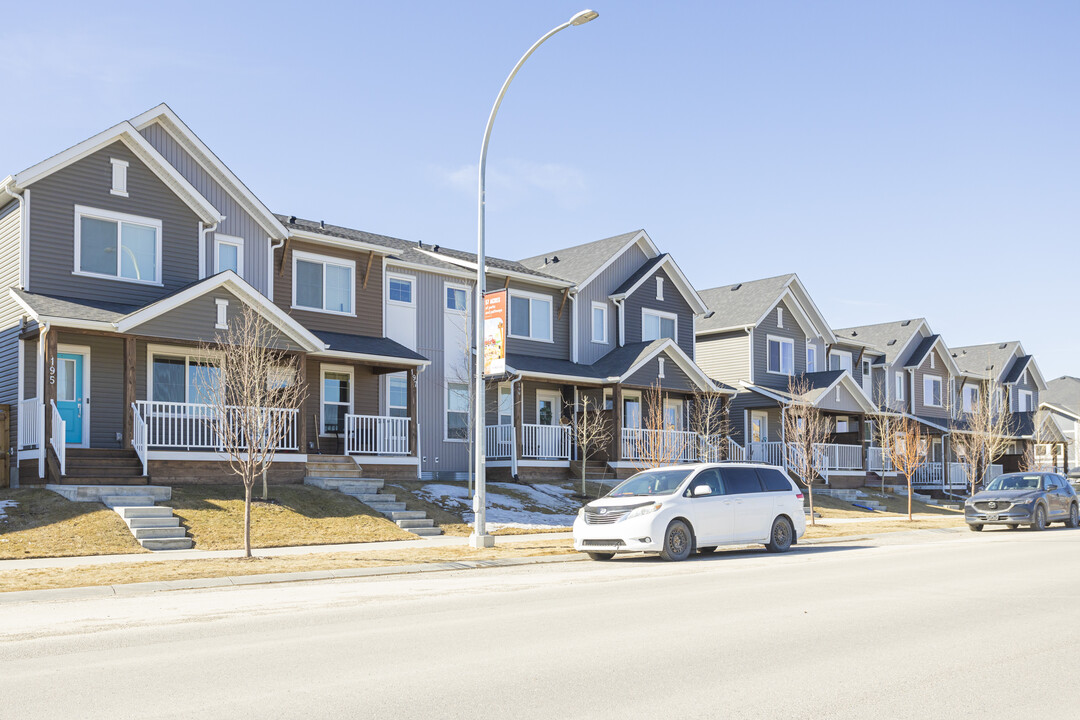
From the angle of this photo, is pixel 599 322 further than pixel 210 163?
Yes

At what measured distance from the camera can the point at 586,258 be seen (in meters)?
39.0

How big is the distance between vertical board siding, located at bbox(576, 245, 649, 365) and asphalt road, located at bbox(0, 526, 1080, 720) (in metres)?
22.4

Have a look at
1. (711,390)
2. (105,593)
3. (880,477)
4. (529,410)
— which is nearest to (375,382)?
(529,410)

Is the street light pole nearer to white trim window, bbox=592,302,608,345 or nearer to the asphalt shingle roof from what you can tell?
white trim window, bbox=592,302,608,345

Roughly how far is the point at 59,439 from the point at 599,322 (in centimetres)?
2086

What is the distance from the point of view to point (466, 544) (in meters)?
20.7

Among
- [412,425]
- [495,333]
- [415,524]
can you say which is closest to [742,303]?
[412,425]

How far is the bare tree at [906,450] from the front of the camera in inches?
1312

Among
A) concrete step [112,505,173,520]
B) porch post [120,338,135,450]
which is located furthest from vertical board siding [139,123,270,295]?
concrete step [112,505,173,520]

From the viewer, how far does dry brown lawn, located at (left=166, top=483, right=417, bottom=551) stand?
784 inches

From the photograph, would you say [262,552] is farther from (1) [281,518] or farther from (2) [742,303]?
(2) [742,303]

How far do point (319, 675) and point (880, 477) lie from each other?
1691 inches

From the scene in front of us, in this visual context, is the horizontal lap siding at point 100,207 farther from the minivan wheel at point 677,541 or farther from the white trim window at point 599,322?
the white trim window at point 599,322

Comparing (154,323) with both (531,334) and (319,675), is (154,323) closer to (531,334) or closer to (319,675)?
(531,334)
